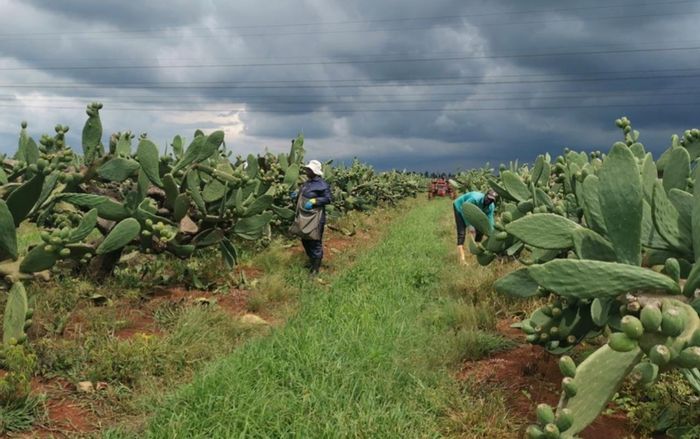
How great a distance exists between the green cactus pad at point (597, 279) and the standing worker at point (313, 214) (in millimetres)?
5328

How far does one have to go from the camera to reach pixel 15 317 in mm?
3051

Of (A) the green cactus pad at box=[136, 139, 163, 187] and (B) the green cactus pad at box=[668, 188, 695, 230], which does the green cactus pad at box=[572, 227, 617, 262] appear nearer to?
(B) the green cactus pad at box=[668, 188, 695, 230]

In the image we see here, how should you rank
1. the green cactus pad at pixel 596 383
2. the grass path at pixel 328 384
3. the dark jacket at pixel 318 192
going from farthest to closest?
the dark jacket at pixel 318 192 → the grass path at pixel 328 384 → the green cactus pad at pixel 596 383

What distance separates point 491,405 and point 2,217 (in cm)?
290

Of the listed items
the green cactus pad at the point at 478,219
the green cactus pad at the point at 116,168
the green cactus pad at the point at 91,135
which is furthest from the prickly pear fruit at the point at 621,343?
the green cactus pad at the point at 91,135

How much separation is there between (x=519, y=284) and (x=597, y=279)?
44.0 inches

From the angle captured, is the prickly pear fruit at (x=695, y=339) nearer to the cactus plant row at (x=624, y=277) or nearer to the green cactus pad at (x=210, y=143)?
the cactus plant row at (x=624, y=277)

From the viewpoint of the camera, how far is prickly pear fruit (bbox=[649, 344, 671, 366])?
124 cm

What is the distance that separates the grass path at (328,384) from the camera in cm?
270

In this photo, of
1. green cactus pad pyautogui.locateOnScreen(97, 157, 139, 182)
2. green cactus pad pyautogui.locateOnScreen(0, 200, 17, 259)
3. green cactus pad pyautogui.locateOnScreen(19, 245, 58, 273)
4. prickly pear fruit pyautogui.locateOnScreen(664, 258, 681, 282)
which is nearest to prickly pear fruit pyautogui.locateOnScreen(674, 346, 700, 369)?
prickly pear fruit pyautogui.locateOnScreen(664, 258, 681, 282)

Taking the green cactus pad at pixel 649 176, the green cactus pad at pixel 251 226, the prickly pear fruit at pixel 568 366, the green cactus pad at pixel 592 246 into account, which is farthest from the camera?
the green cactus pad at pixel 251 226

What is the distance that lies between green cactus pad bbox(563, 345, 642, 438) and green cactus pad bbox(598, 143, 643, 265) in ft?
1.16

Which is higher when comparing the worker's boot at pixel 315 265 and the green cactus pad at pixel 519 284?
the green cactus pad at pixel 519 284

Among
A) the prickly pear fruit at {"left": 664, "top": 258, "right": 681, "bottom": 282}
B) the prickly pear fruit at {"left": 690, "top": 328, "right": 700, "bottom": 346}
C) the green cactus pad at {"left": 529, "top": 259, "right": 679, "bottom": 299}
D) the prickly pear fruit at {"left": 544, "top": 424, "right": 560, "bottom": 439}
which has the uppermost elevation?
the prickly pear fruit at {"left": 664, "top": 258, "right": 681, "bottom": 282}
